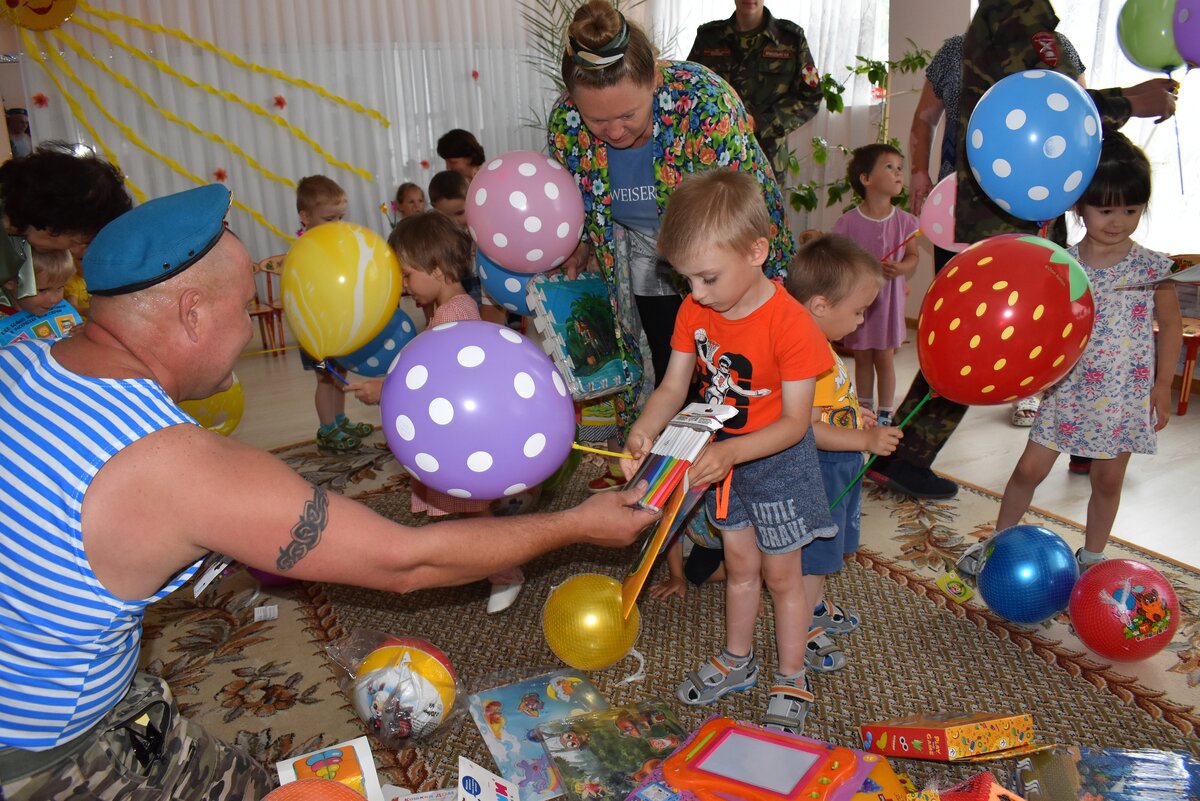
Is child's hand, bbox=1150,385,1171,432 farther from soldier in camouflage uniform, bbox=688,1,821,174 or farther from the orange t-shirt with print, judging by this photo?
soldier in camouflage uniform, bbox=688,1,821,174

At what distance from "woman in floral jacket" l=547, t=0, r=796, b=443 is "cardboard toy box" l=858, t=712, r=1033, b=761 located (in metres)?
1.07

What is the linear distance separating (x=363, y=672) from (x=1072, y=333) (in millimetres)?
1646

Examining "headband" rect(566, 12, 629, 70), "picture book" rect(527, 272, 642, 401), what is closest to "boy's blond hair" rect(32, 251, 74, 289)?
"picture book" rect(527, 272, 642, 401)

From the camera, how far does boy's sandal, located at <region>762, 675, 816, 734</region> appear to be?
179 centimetres

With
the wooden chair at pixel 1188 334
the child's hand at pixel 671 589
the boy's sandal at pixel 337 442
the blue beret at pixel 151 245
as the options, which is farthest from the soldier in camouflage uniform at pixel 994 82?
the boy's sandal at pixel 337 442

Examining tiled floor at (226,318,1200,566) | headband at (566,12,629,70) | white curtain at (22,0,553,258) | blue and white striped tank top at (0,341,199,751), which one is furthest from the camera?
white curtain at (22,0,553,258)

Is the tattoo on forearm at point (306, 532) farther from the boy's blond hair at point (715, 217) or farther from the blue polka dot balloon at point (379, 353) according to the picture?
the blue polka dot balloon at point (379, 353)

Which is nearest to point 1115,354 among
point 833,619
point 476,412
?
point 833,619

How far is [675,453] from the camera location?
1415 mm

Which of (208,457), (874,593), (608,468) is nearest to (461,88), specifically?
(608,468)

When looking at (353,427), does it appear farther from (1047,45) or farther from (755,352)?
(1047,45)

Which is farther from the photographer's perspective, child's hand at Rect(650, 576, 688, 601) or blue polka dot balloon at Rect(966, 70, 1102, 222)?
child's hand at Rect(650, 576, 688, 601)

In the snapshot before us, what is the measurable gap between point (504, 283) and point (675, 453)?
1.27m

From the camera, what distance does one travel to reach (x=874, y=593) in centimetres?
233
